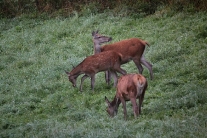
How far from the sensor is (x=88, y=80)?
16.0 metres

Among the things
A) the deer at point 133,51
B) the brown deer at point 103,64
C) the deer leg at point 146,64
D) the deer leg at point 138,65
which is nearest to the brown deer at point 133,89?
the brown deer at point 103,64

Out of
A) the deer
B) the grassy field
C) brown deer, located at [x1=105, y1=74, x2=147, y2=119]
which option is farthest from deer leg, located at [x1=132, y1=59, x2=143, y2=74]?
brown deer, located at [x1=105, y1=74, x2=147, y2=119]

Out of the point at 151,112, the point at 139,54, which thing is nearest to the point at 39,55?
the point at 139,54

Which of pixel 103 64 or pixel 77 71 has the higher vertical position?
pixel 103 64

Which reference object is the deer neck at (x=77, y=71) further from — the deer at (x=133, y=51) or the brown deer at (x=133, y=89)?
the brown deer at (x=133, y=89)

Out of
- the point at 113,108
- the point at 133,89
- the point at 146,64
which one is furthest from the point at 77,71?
the point at 133,89

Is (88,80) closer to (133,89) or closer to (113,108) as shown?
(113,108)

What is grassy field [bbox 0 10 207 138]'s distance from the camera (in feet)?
34.1

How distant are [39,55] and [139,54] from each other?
4.98 m

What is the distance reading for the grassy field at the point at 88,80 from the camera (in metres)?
10.4

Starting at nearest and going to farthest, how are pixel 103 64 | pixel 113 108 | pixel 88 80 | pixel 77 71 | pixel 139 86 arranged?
1. pixel 139 86
2. pixel 113 108
3. pixel 103 64
4. pixel 77 71
5. pixel 88 80

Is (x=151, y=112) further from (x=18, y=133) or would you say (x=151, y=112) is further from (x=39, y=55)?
(x=39, y=55)

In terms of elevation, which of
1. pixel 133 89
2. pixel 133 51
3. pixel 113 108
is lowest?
pixel 133 51

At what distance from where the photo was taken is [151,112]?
1152 cm
